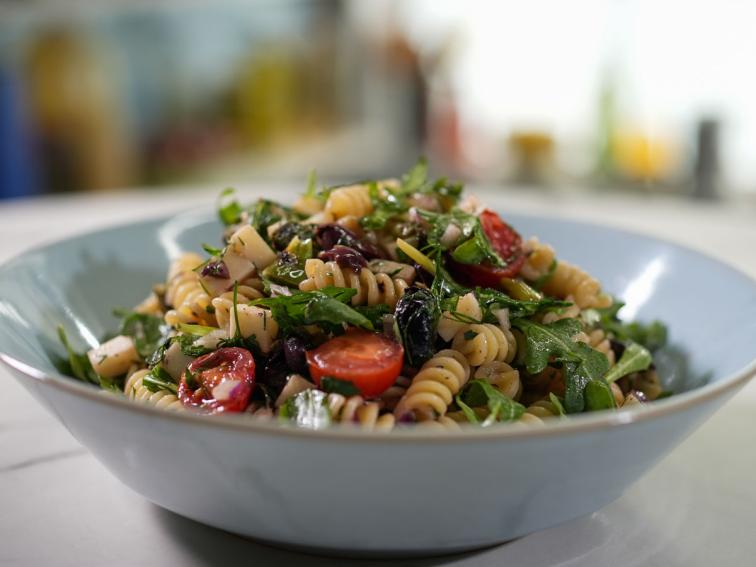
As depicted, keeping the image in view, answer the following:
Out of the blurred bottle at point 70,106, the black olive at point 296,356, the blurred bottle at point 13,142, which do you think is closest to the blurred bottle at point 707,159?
the blurred bottle at point 70,106

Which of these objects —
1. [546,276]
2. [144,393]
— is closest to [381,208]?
[546,276]

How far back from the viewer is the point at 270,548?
4.82ft

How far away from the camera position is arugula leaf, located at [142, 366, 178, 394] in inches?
68.9

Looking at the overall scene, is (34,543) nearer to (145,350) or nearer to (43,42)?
(145,350)

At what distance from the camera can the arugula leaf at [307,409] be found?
1.41 metres

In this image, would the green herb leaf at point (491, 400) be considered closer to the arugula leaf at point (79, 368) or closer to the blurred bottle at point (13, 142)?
the arugula leaf at point (79, 368)

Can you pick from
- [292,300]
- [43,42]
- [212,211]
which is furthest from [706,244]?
[43,42]

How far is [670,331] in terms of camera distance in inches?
88.4

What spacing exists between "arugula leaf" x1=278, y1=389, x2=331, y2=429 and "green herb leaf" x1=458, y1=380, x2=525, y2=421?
1.03 feet

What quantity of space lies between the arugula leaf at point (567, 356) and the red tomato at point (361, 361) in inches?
13.3

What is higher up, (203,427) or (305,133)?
(203,427)

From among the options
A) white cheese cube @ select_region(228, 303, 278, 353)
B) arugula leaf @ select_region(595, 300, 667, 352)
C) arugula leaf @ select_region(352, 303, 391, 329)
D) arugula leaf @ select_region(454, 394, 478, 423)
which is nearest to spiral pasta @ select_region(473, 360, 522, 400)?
arugula leaf @ select_region(454, 394, 478, 423)

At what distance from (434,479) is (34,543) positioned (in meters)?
0.80

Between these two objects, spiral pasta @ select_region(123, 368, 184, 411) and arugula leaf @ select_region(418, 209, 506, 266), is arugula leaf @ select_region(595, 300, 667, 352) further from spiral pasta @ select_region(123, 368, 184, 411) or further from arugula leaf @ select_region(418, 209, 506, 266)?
spiral pasta @ select_region(123, 368, 184, 411)
